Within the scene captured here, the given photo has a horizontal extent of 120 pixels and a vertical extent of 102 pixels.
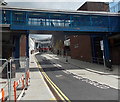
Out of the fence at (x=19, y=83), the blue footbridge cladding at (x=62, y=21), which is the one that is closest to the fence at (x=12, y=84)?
the fence at (x=19, y=83)

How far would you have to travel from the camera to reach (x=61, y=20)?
25766 millimetres

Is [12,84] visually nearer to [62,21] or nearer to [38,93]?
[38,93]

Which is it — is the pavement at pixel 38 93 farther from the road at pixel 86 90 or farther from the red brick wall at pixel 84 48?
the red brick wall at pixel 84 48

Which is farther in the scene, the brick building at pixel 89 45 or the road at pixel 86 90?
the brick building at pixel 89 45

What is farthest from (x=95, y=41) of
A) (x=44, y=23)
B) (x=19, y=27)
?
(x=19, y=27)

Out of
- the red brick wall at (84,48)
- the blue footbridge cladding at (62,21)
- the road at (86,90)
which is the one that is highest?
the blue footbridge cladding at (62,21)

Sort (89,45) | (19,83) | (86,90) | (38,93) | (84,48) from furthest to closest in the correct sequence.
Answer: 1. (84,48)
2. (89,45)
3. (19,83)
4. (86,90)
5. (38,93)

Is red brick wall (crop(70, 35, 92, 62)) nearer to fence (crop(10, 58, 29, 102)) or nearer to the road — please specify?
fence (crop(10, 58, 29, 102))

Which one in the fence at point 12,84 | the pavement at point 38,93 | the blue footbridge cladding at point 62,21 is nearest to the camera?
the fence at point 12,84

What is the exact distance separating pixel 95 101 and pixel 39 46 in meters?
132

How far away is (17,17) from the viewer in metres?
24.1

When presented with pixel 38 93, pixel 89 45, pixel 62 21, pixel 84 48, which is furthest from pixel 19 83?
pixel 84 48

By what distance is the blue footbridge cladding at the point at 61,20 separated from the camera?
2364 centimetres

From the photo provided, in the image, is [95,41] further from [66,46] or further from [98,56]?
[66,46]
